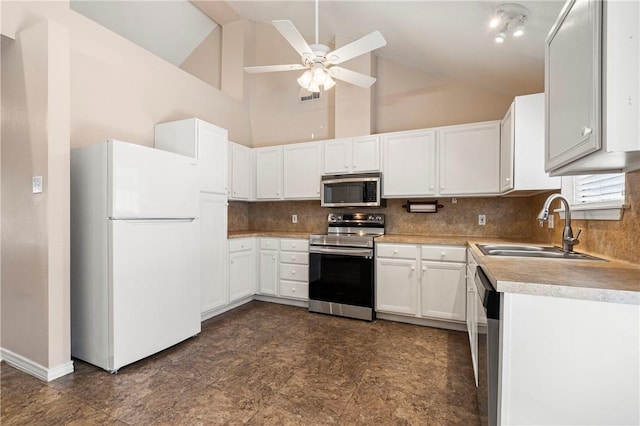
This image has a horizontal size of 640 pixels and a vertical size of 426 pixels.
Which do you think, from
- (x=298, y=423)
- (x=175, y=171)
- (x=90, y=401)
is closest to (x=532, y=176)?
(x=298, y=423)

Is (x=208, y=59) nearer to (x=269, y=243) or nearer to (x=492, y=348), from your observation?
(x=269, y=243)

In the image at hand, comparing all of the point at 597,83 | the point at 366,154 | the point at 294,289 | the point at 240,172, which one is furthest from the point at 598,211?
the point at 240,172

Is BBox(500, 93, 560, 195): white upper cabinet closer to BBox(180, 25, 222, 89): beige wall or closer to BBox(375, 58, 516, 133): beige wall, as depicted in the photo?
BBox(375, 58, 516, 133): beige wall

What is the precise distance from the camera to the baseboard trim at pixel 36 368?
220 centimetres

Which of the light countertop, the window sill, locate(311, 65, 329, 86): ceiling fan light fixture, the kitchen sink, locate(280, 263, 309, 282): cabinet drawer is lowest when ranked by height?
locate(280, 263, 309, 282): cabinet drawer

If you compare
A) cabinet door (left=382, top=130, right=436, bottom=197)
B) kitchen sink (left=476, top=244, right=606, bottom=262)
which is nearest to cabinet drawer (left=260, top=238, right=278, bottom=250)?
cabinet door (left=382, top=130, right=436, bottom=197)

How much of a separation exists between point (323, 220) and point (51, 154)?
3009 millimetres

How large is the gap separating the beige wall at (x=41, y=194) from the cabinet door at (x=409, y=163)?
300 cm

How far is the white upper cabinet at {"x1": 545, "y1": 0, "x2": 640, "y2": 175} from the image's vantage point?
98 centimetres

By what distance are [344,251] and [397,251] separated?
23.1 inches

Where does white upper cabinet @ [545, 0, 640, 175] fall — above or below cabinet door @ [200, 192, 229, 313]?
above

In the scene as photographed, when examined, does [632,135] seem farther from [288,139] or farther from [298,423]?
[288,139]

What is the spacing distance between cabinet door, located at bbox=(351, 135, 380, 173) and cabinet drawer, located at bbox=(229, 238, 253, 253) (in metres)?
1.61

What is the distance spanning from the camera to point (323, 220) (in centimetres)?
445
